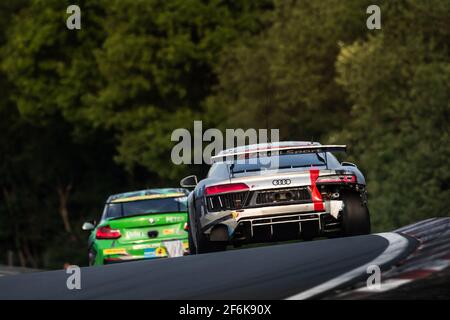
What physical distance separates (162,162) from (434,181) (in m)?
20.2

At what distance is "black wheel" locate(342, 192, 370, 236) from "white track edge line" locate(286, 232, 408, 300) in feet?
7.18

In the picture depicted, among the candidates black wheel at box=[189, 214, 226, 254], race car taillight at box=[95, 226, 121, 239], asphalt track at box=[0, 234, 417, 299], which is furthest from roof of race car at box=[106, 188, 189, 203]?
asphalt track at box=[0, 234, 417, 299]

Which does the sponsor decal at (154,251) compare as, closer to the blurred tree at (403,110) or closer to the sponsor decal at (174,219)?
the sponsor decal at (174,219)

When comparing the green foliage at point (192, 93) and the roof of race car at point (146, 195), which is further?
the green foliage at point (192, 93)

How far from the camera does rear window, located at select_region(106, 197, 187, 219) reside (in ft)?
70.6

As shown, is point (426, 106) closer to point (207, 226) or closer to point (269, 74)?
point (269, 74)

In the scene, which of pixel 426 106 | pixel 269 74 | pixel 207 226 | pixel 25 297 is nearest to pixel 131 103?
pixel 269 74

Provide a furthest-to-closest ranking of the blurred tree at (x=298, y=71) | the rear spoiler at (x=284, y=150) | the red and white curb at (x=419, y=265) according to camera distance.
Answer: the blurred tree at (x=298, y=71), the rear spoiler at (x=284, y=150), the red and white curb at (x=419, y=265)

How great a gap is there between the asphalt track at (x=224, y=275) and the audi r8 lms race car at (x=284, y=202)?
1.51 m

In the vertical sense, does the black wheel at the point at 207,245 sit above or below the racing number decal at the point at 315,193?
below

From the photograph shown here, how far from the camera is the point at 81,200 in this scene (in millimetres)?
68875

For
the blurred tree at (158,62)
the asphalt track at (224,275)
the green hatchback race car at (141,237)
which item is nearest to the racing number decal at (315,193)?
the asphalt track at (224,275)

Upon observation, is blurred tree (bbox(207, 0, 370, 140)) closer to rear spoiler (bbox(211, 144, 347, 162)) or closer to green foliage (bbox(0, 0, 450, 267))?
green foliage (bbox(0, 0, 450, 267))

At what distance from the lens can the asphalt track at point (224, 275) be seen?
34.2 feet
